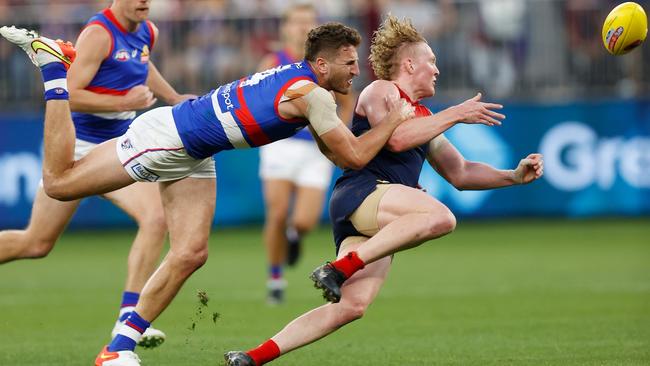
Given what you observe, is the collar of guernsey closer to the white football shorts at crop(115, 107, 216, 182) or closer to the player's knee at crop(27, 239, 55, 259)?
the white football shorts at crop(115, 107, 216, 182)

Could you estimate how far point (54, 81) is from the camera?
7.88m

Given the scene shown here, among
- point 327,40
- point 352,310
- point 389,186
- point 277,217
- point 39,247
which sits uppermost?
point 327,40

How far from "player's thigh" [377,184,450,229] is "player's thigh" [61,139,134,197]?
166 cm

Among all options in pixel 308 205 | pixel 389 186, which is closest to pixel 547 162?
pixel 308 205

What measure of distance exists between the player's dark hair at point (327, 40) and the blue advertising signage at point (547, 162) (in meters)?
11.1

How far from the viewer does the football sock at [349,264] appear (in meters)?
7.20

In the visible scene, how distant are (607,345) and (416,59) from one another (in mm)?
2720

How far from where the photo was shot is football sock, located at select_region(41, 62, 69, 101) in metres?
7.88

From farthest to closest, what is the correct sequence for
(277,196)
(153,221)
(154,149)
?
(277,196)
(153,221)
(154,149)

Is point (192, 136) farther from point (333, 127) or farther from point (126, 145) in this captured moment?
point (333, 127)

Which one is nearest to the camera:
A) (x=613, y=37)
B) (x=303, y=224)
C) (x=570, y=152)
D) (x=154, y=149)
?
(x=154, y=149)

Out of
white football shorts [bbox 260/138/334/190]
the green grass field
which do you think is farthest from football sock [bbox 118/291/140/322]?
white football shorts [bbox 260/138/334/190]

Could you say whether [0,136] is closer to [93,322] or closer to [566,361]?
[93,322]

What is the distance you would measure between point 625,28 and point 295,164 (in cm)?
541
